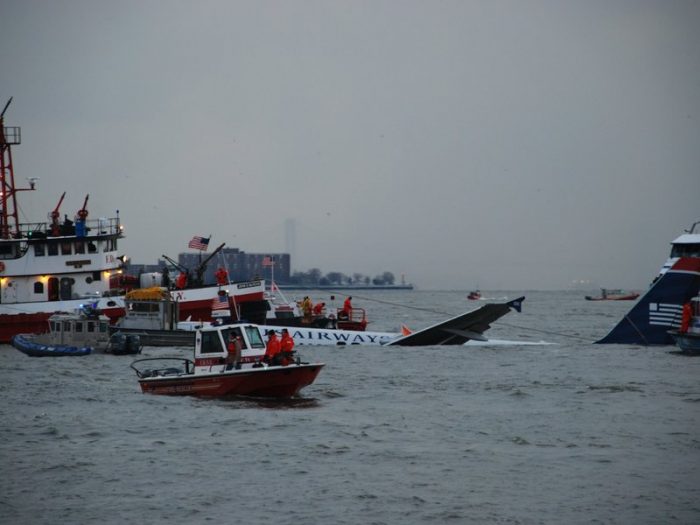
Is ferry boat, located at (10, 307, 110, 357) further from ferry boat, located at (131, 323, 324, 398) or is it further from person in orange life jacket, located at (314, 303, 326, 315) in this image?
ferry boat, located at (131, 323, 324, 398)

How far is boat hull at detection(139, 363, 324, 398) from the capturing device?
3030 cm

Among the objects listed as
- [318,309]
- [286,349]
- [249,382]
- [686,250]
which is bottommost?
[249,382]

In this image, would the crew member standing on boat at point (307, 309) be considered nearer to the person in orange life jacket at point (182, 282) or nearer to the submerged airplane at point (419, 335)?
the submerged airplane at point (419, 335)

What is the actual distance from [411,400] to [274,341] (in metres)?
5.82

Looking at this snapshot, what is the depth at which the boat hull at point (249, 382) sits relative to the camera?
3030 centimetres

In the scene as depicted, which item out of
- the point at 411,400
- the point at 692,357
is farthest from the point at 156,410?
the point at 692,357

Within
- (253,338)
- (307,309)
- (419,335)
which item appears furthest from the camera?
(307,309)

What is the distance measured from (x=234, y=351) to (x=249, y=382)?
1030mm

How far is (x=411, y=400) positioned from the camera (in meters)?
33.6

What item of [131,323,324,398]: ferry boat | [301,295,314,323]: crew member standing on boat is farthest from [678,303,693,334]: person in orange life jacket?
[301,295,314,323]: crew member standing on boat

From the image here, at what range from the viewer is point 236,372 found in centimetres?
3034

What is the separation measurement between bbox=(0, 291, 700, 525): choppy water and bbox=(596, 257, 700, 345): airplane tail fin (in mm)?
5142

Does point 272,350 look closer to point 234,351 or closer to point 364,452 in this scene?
point 234,351

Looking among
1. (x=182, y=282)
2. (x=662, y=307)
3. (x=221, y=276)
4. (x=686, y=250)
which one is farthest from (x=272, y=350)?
(x=686, y=250)
